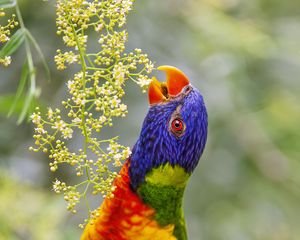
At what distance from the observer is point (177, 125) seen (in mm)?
1886

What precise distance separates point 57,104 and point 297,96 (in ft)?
5.27

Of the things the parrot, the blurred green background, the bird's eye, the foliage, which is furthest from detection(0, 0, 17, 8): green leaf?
the blurred green background

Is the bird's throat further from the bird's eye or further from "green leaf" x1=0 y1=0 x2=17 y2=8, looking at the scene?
"green leaf" x1=0 y1=0 x2=17 y2=8

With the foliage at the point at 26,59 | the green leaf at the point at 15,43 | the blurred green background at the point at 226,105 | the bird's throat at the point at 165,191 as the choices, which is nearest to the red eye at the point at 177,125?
the bird's throat at the point at 165,191

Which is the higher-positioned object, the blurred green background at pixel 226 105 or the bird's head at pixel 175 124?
the bird's head at pixel 175 124

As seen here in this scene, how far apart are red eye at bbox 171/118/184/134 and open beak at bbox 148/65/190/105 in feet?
0.23

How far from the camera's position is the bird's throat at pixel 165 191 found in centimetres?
189

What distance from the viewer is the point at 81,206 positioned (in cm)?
306

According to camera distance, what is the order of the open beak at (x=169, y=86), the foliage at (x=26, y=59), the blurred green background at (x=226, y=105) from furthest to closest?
the blurred green background at (x=226, y=105), the open beak at (x=169, y=86), the foliage at (x=26, y=59)

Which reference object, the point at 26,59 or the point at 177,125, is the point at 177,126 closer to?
the point at 177,125

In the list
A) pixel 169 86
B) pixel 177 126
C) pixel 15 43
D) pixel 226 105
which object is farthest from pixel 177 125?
pixel 226 105

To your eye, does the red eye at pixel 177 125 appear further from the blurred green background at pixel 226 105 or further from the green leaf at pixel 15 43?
the blurred green background at pixel 226 105

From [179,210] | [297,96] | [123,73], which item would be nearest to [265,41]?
[297,96]

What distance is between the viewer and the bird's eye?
188cm
